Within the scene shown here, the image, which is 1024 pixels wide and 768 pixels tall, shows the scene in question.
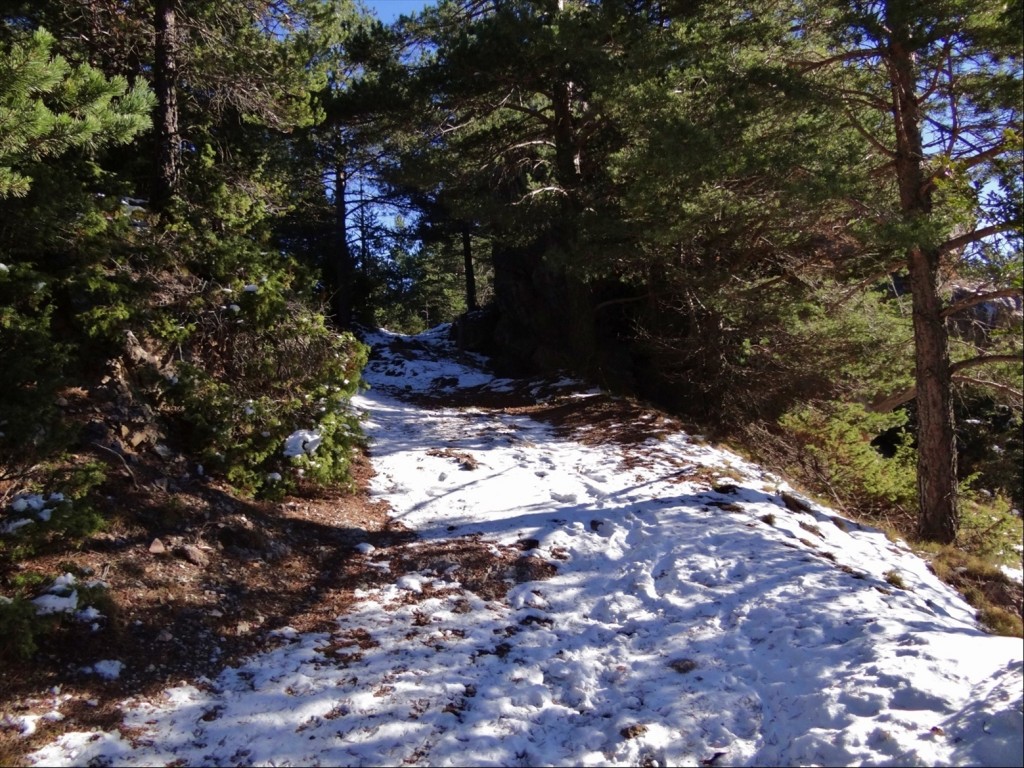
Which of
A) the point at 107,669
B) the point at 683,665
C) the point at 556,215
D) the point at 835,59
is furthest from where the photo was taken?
the point at 556,215

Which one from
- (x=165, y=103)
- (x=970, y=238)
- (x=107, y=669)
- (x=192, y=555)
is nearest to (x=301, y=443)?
(x=192, y=555)

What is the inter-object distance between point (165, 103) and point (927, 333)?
936 cm

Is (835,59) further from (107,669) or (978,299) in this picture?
(107,669)

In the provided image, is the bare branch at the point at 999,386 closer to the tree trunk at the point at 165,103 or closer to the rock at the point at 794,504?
the rock at the point at 794,504

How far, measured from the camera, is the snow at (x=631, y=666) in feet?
11.5

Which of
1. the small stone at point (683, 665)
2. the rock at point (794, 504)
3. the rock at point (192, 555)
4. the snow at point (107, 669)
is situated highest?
the rock at point (192, 555)

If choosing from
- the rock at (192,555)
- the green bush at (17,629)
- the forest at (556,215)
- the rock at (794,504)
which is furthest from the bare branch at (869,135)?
the green bush at (17,629)

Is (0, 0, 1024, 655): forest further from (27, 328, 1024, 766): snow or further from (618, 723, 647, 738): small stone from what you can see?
(618, 723, 647, 738): small stone

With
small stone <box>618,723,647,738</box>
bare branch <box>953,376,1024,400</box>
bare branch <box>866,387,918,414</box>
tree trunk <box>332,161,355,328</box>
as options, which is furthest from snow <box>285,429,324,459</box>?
tree trunk <box>332,161,355,328</box>

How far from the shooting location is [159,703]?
149 inches

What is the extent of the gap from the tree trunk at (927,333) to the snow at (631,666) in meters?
1.63

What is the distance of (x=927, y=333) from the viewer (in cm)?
805

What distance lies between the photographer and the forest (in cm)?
551

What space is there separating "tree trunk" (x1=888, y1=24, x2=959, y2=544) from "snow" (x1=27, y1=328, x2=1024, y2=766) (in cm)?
163
